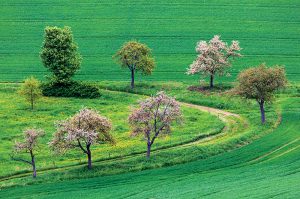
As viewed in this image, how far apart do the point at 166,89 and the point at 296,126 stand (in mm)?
27561

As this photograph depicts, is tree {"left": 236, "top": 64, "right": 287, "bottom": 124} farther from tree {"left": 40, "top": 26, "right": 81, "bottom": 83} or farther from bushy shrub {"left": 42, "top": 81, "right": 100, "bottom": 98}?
tree {"left": 40, "top": 26, "right": 81, "bottom": 83}

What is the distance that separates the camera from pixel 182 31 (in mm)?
136375

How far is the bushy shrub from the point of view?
111125 mm

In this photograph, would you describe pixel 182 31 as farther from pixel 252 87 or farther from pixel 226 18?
pixel 252 87

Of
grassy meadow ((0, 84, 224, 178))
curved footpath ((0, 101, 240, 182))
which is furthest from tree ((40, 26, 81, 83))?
curved footpath ((0, 101, 240, 182))

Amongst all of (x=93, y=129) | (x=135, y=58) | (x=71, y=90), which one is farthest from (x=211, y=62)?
(x=93, y=129)

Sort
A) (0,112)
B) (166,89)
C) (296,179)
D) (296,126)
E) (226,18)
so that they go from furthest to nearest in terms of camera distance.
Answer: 1. (226,18)
2. (166,89)
3. (0,112)
4. (296,126)
5. (296,179)

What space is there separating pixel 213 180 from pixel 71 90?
43991mm

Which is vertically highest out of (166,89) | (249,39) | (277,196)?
(249,39)

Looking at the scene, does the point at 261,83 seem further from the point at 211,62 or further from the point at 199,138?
the point at 211,62

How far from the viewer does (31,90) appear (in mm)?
104812

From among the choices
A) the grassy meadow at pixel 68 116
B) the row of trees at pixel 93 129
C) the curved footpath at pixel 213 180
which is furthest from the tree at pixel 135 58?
the curved footpath at pixel 213 180

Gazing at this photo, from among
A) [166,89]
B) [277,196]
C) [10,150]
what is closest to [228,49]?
[166,89]

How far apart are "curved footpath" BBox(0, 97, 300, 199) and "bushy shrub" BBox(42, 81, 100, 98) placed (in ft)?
107
